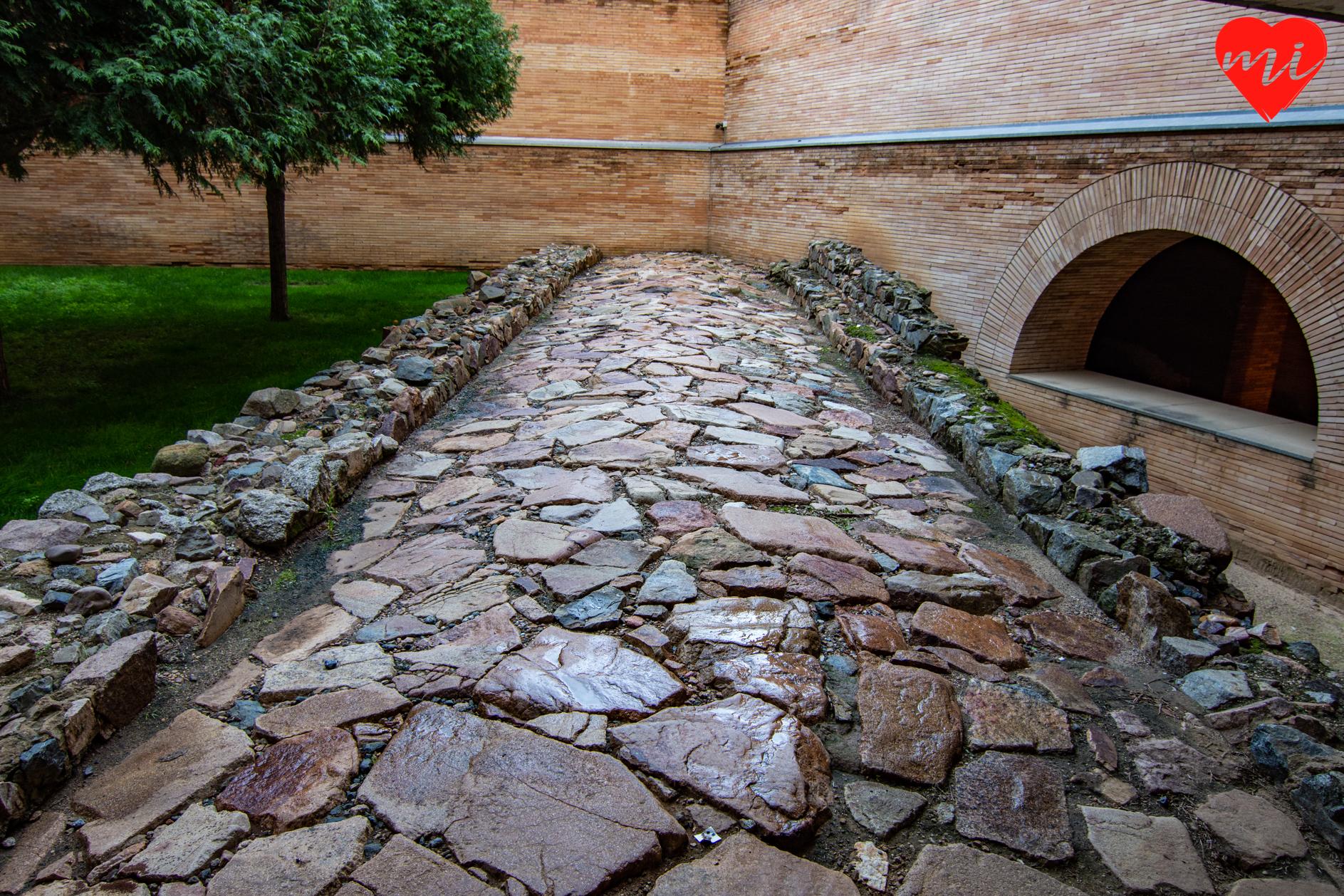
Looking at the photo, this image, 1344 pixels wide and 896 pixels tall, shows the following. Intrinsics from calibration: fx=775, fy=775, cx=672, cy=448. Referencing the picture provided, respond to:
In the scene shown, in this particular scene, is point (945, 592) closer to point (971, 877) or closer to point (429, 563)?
point (971, 877)

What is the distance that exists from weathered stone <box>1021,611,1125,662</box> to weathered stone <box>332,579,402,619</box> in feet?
8.22

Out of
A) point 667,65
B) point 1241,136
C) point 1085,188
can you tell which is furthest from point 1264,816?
point 667,65

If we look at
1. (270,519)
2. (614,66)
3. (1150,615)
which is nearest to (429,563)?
(270,519)

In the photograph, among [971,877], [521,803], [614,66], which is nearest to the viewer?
[971,877]

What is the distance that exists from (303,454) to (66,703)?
2091 mm

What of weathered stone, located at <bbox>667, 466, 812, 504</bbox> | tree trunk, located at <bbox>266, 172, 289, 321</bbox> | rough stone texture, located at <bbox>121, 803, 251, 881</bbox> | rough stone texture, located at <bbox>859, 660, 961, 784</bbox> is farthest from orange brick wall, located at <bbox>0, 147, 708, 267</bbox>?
rough stone texture, located at <bbox>121, 803, 251, 881</bbox>

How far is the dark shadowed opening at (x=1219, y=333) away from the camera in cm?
866

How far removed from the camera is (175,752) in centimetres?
217

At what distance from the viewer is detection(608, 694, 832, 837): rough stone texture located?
200 cm

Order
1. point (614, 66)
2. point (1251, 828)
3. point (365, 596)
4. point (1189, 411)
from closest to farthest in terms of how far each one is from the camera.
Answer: point (1251, 828)
point (365, 596)
point (1189, 411)
point (614, 66)

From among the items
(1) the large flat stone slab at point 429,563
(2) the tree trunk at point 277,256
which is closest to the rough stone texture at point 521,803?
(1) the large flat stone slab at point 429,563

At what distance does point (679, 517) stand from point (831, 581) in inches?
31.9

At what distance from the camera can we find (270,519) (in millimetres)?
3357

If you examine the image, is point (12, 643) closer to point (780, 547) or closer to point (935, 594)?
point (780, 547)
